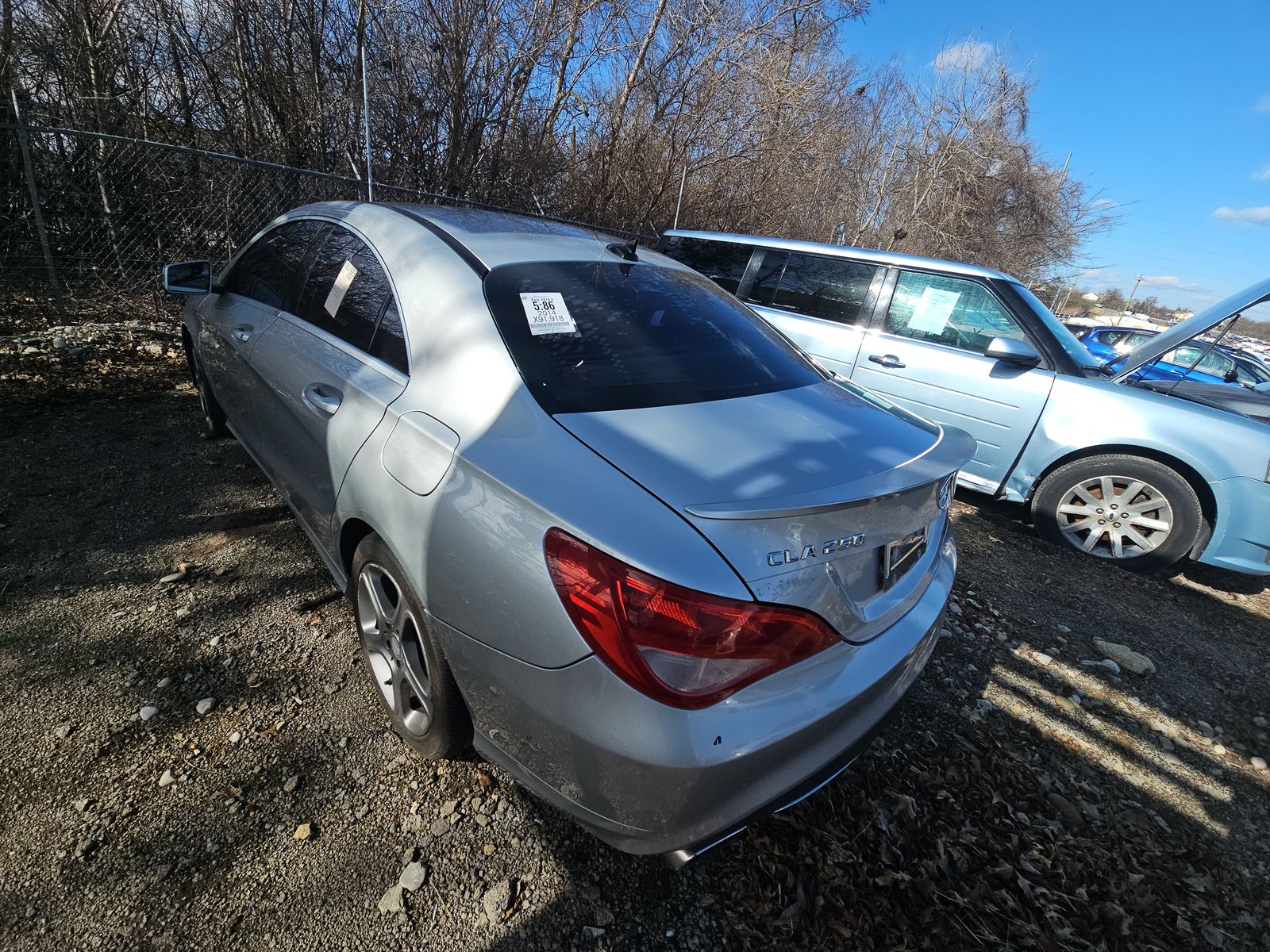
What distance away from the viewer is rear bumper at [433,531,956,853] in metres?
1.22

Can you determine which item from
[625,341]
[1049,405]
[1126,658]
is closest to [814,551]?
[625,341]

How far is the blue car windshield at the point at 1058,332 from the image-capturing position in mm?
4188

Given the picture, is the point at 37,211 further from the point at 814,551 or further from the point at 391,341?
the point at 814,551

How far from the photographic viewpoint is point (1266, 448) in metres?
3.46

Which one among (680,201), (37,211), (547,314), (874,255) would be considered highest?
(680,201)

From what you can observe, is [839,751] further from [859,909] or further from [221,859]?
[221,859]

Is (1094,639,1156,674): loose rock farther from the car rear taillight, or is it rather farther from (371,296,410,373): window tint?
(371,296,410,373): window tint

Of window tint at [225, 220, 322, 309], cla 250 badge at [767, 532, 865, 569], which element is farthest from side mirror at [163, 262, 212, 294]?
cla 250 badge at [767, 532, 865, 569]

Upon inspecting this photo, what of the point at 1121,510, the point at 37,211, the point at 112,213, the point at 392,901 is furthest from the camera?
the point at 112,213

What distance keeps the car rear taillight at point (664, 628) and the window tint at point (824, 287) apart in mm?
4210

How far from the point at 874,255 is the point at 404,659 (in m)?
4.57

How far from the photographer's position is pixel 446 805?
183 centimetres

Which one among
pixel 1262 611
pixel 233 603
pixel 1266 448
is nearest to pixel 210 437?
pixel 233 603

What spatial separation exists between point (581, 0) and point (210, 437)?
26.3ft
